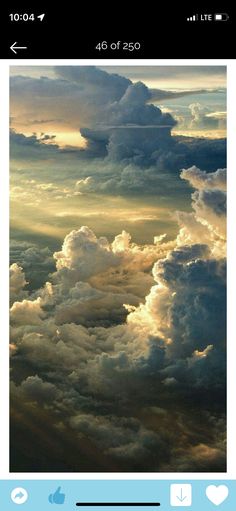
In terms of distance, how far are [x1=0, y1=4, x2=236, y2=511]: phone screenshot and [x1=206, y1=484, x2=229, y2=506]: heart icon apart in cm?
2

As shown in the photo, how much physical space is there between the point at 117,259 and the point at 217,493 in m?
2.79

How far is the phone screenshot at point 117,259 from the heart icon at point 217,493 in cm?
2

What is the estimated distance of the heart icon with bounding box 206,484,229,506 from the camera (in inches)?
308

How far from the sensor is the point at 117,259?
28.3 ft

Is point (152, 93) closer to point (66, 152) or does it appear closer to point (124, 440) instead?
point (66, 152)

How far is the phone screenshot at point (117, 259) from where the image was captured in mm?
7926
